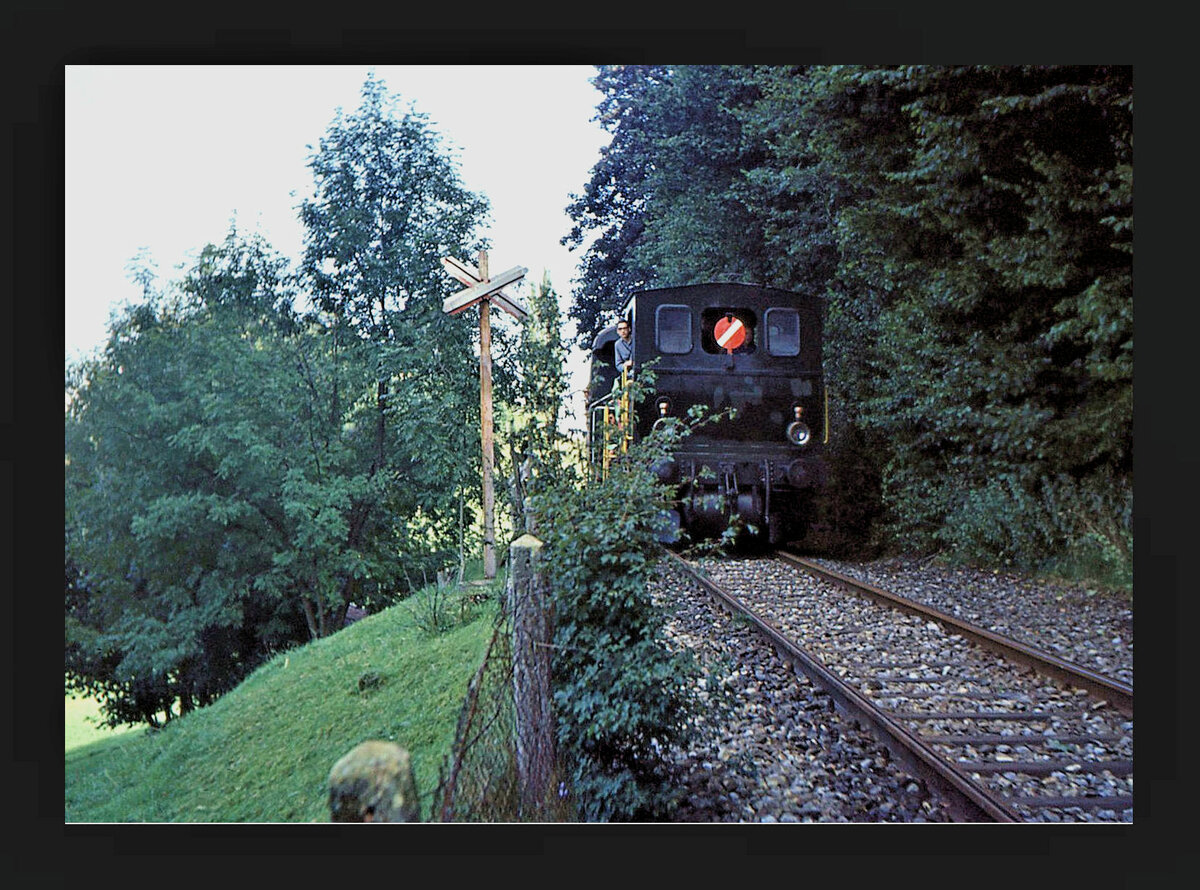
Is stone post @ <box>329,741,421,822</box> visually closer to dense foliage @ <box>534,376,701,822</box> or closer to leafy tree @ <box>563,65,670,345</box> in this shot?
dense foliage @ <box>534,376,701,822</box>

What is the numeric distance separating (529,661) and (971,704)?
1.96m

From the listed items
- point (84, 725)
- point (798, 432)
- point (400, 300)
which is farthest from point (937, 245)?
point (84, 725)

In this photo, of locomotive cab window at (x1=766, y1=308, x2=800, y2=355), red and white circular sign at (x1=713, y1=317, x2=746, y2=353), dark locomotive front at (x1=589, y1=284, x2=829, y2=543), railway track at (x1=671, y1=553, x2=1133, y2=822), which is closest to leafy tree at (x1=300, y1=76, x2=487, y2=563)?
railway track at (x1=671, y1=553, x2=1133, y2=822)

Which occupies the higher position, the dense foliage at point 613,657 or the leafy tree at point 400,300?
the leafy tree at point 400,300

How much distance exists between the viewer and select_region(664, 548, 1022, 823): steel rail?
2.90 metres

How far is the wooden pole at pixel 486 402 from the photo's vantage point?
3895 millimetres

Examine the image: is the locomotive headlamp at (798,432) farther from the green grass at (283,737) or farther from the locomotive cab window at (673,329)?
the green grass at (283,737)

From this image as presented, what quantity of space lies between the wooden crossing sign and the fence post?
1.39 m

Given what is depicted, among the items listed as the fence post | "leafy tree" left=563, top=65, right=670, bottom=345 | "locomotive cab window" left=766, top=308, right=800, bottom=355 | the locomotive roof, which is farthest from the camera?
"locomotive cab window" left=766, top=308, right=800, bottom=355

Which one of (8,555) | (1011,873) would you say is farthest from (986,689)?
(8,555)

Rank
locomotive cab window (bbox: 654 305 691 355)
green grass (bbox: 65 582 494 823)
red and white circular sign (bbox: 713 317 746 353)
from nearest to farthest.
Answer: green grass (bbox: 65 582 494 823)
locomotive cab window (bbox: 654 305 691 355)
red and white circular sign (bbox: 713 317 746 353)

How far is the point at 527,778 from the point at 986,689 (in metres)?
2.07

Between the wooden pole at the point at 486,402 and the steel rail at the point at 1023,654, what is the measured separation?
2.35 metres

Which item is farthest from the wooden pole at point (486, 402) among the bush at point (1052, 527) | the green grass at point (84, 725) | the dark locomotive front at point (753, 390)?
the dark locomotive front at point (753, 390)
